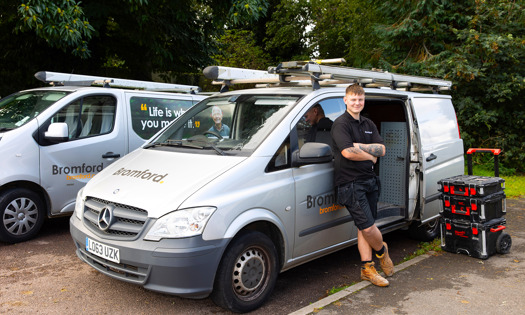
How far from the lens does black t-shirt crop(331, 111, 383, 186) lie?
14.1ft

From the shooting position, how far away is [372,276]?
4418mm

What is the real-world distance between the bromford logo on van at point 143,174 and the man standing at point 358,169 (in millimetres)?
1651

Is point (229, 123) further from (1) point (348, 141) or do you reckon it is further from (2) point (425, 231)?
(2) point (425, 231)

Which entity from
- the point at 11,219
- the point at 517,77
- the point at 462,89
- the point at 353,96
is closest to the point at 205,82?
the point at 462,89

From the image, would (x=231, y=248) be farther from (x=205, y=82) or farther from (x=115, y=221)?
(x=205, y=82)

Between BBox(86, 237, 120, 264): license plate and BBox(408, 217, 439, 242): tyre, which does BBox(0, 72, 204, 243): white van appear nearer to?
BBox(86, 237, 120, 264): license plate

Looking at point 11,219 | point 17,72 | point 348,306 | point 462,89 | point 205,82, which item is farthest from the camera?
point 205,82

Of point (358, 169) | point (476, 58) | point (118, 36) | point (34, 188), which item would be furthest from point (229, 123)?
point (476, 58)

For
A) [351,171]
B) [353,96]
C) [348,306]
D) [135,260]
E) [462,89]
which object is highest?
[462,89]

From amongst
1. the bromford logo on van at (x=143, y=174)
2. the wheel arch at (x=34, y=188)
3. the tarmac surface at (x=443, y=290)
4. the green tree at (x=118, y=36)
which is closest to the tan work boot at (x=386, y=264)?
the tarmac surface at (x=443, y=290)

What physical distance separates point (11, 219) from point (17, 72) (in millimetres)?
7328

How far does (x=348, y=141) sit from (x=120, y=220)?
2.14 metres

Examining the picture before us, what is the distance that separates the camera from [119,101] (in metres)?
6.70

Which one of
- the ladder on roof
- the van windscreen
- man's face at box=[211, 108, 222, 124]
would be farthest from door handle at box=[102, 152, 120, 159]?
man's face at box=[211, 108, 222, 124]
